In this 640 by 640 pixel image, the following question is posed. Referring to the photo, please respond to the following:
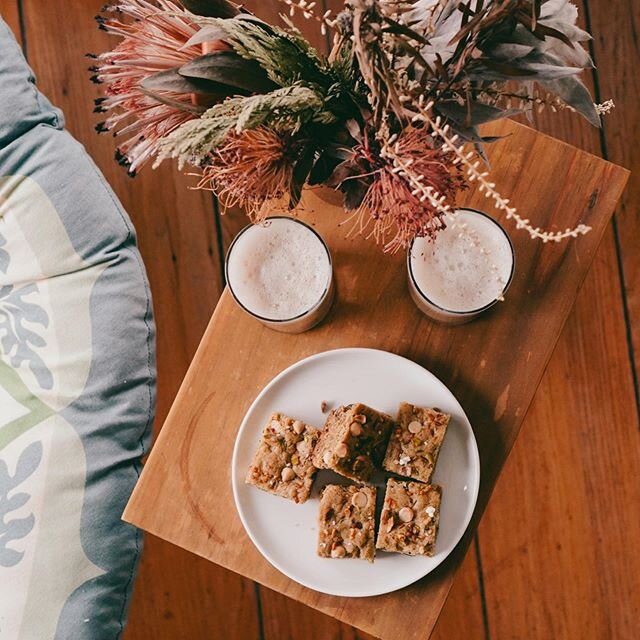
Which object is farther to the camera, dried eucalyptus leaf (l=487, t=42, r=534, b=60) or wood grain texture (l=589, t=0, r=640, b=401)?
wood grain texture (l=589, t=0, r=640, b=401)

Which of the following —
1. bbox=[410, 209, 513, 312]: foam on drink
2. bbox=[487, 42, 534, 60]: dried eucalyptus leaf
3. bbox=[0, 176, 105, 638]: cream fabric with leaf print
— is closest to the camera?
bbox=[487, 42, 534, 60]: dried eucalyptus leaf

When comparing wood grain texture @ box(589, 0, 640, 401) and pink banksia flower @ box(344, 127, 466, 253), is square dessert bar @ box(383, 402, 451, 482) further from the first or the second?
wood grain texture @ box(589, 0, 640, 401)

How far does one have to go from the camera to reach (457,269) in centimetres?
92

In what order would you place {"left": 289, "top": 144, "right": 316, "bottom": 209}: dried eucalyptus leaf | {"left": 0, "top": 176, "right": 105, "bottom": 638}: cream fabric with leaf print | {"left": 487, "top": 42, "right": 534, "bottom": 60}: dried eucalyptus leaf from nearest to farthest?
1. {"left": 487, "top": 42, "right": 534, "bottom": 60}: dried eucalyptus leaf
2. {"left": 289, "top": 144, "right": 316, "bottom": 209}: dried eucalyptus leaf
3. {"left": 0, "top": 176, "right": 105, "bottom": 638}: cream fabric with leaf print

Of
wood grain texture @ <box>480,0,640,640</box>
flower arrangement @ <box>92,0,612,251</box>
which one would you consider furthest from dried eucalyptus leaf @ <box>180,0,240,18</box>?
wood grain texture @ <box>480,0,640,640</box>

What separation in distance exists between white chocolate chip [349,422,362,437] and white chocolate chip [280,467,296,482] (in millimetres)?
115

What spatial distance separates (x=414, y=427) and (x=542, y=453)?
Result: 0.66 meters

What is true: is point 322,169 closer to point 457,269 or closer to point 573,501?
point 457,269

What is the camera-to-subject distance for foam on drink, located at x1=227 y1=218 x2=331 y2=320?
922 mm

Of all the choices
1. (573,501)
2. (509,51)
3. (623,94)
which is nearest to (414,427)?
(509,51)

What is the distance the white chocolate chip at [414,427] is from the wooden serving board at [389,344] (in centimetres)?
9

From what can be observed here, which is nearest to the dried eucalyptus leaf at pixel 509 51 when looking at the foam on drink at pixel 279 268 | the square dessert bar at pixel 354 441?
the foam on drink at pixel 279 268

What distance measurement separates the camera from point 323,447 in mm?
975

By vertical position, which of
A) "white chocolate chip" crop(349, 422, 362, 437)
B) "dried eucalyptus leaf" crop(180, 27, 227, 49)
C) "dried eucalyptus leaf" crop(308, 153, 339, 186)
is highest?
"dried eucalyptus leaf" crop(180, 27, 227, 49)
